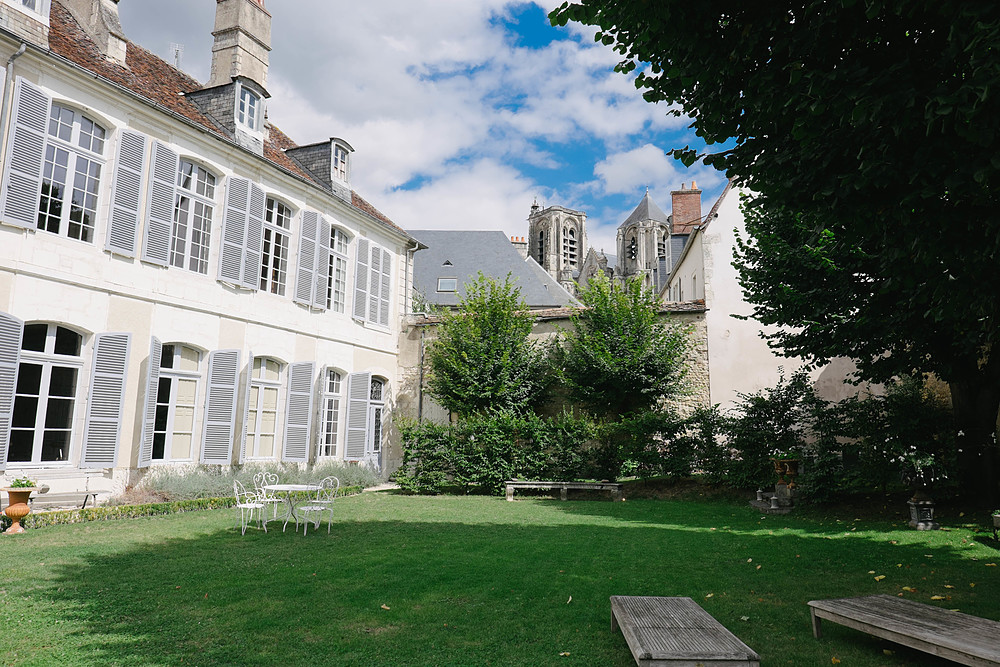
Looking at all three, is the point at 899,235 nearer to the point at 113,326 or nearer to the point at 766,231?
the point at 766,231

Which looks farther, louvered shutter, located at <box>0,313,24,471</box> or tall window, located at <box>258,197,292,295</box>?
tall window, located at <box>258,197,292,295</box>

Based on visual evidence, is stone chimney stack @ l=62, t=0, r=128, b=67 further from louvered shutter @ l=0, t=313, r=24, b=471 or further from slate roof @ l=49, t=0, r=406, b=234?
louvered shutter @ l=0, t=313, r=24, b=471

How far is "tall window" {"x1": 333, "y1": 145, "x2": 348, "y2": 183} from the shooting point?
14.9m

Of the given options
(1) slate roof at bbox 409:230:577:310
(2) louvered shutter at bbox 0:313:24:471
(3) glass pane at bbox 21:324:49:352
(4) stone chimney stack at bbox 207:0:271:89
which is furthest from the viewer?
(1) slate roof at bbox 409:230:577:310

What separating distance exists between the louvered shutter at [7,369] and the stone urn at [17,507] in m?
0.95

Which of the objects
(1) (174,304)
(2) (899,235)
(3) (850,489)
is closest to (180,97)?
(1) (174,304)

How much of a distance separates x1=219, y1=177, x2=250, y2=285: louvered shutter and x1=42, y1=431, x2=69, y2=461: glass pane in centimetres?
354

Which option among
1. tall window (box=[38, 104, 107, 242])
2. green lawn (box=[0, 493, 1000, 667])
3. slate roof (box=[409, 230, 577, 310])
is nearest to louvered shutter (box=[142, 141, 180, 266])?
tall window (box=[38, 104, 107, 242])

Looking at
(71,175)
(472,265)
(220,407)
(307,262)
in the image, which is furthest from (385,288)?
(472,265)

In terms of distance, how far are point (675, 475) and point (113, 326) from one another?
9.58 meters

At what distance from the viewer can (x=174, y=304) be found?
409 inches

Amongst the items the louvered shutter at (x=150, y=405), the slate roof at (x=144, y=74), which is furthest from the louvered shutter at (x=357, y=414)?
the louvered shutter at (x=150, y=405)

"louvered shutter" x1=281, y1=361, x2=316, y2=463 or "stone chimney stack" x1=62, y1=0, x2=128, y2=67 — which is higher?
"stone chimney stack" x1=62, y1=0, x2=128, y2=67

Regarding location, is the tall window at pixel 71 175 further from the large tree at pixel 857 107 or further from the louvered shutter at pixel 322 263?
the large tree at pixel 857 107
